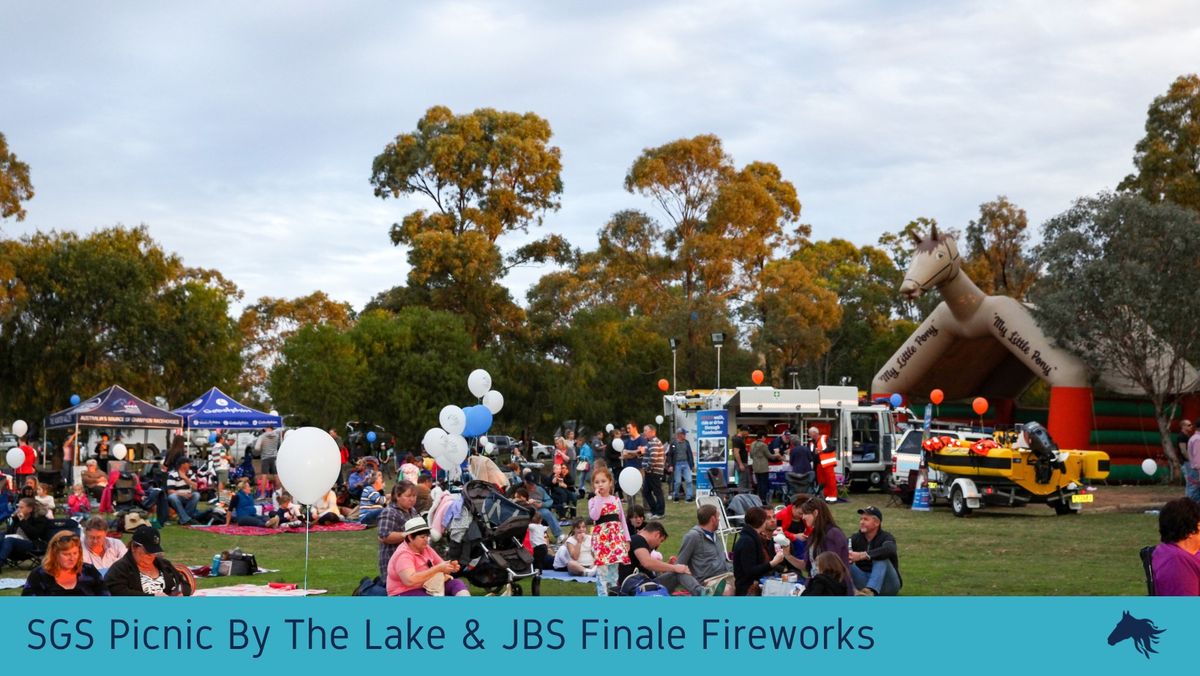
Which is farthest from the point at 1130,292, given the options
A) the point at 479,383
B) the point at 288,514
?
the point at 288,514

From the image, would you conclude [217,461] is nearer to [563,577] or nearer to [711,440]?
[711,440]

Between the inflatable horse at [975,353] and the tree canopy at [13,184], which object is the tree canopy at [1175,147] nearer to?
the inflatable horse at [975,353]

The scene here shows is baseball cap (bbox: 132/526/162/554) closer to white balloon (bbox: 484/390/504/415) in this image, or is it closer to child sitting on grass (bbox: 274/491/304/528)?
child sitting on grass (bbox: 274/491/304/528)

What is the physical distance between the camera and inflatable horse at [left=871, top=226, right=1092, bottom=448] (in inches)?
1091

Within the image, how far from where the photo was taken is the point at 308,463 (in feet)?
36.1

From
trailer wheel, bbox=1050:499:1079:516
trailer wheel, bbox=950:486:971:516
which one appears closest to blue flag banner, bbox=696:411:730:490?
trailer wheel, bbox=950:486:971:516

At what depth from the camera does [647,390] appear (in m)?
46.3

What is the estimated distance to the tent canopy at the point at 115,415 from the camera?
27.8m

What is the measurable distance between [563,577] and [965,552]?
569 centimetres

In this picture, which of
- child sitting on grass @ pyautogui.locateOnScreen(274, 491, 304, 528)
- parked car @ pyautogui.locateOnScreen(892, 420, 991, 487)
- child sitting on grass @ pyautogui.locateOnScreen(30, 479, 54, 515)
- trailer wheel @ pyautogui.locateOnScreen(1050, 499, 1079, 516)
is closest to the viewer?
child sitting on grass @ pyautogui.locateOnScreen(30, 479, 54, 515)

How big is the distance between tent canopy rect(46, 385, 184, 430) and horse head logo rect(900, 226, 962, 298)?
1719 cm

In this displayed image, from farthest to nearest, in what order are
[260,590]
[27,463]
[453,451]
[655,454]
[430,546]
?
[27,463]
[655,454]
[453,451]
[260,590]
[430,546]

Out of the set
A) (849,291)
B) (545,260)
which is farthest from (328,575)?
(849,291)
